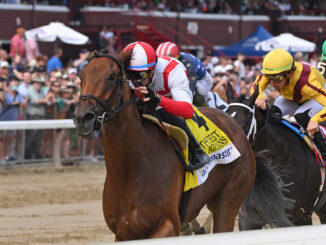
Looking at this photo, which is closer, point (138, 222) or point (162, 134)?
point (138, 222)

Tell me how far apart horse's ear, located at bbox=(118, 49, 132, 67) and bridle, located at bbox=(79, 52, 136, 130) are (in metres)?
0.09

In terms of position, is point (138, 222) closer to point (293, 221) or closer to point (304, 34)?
point (293, 221)

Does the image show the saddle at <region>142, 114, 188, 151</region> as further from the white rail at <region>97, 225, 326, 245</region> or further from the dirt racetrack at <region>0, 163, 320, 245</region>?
the dirt racetrack at <region>0, 163, 320, 245</region>

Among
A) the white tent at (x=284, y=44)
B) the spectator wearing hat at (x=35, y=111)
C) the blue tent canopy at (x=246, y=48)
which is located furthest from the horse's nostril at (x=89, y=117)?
the blue tent canopy at (x=246, y=48)

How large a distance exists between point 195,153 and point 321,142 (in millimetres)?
1983

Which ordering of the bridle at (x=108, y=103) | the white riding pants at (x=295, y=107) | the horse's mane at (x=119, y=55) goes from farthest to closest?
the white riding pants at (x=295, y=107)
the horse's mane at (x=119, y=55)
the bridle at (x=108, y=103)

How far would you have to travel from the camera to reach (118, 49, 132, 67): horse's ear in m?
4.65

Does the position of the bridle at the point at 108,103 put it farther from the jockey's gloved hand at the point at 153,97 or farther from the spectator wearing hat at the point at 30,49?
the spectator wearing hat at the point at 30,49

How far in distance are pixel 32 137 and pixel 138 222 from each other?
264 inches

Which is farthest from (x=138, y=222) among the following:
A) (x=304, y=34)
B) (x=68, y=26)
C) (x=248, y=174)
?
(x=304, y=34)

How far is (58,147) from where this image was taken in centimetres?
1153

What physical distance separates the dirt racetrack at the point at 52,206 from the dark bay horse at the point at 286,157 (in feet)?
5.96

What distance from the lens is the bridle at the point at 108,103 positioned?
169 inches

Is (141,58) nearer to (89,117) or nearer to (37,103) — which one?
(89,117)
